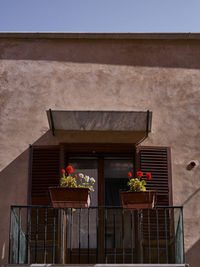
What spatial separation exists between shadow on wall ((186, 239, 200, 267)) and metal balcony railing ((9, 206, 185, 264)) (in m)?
0.32

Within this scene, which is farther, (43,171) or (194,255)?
(43,171)

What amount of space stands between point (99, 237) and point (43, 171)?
1.47 metres

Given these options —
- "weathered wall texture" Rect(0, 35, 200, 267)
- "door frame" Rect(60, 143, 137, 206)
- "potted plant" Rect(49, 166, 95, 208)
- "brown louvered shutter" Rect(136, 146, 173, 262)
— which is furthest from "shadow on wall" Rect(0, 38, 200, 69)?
"potted plant" Rect(49, 166, 95, 208)

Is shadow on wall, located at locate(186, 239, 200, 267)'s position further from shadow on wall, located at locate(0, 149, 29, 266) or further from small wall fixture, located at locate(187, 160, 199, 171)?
shadow on wall, located at locate(0, 149, 29, 266)

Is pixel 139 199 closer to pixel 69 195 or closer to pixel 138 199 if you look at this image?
pixel 138 199

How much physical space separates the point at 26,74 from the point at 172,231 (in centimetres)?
387

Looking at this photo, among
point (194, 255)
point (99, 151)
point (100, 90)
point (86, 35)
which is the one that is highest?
point (86, 35)

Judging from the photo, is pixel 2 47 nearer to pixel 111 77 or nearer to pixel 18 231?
pixel 111 77

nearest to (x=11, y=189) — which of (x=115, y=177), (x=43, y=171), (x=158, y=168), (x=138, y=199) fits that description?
(x=43, y=171)

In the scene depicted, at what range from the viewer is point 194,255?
33.3ft

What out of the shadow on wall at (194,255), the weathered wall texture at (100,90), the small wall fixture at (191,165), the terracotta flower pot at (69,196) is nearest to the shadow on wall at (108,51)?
the weathered wall texture at (100,90)

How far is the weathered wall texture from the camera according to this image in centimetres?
1070

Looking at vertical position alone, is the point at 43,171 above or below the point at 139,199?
above

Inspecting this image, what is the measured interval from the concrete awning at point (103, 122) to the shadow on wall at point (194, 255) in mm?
2077
